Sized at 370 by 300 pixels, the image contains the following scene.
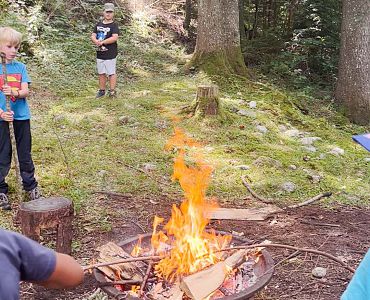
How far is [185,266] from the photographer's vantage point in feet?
11.4

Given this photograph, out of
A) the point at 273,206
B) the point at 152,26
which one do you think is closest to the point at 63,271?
the point at 273,206

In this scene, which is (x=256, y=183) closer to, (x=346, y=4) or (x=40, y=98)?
(x=40, y=98)

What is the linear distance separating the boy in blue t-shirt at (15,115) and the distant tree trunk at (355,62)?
744cm

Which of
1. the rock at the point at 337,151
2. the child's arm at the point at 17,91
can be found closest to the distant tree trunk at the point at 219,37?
the rock at the point at 337,151

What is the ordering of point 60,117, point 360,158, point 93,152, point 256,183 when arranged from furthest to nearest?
point 60,117 < point 360,158 < point 93,152 < point 256,183

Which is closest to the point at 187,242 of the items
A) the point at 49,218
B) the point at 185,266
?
the point at 185,266

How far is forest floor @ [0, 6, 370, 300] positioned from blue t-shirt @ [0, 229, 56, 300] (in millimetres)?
2284

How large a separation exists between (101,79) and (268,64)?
575 cm

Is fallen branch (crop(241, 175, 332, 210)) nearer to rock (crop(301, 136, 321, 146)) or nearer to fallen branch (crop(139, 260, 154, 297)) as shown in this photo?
rock (crop(301, 136, 321, 146))

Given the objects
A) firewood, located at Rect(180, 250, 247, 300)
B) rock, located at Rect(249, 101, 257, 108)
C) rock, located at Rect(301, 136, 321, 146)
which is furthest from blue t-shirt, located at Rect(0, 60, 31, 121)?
rock, located at Rect(249, 101, 257, 108)

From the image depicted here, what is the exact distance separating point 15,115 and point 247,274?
2.72m

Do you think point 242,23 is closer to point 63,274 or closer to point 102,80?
point 102,80

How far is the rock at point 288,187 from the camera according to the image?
5.76 metres

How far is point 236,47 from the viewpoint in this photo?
11.1 m
